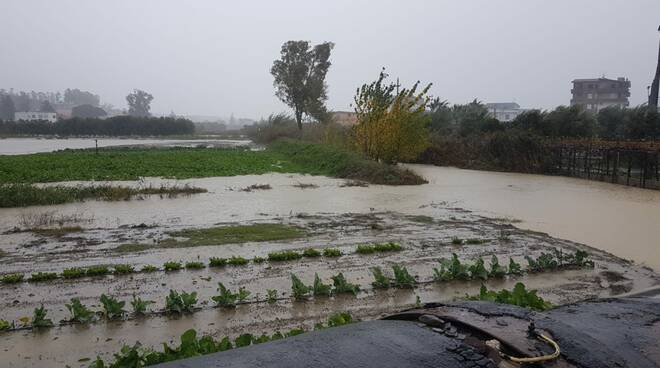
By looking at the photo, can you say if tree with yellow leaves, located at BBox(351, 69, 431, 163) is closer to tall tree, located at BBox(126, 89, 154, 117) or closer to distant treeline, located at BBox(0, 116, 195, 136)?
distant treeline, located at BBox(0, 116, 195, 136)

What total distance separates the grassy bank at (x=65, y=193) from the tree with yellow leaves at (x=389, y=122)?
9.68 meters

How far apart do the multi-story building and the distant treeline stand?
5274 centimetres

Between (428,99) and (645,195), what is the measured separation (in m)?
9.47

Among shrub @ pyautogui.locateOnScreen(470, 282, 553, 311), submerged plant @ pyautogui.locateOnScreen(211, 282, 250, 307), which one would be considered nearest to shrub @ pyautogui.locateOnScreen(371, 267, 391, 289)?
submerged plant @ pyautogui.locateOnScreen(211, 282, 250, 307)

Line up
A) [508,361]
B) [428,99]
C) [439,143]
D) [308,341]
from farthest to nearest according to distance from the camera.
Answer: [439,143]
[428,99]
[308,341]
[508,361]

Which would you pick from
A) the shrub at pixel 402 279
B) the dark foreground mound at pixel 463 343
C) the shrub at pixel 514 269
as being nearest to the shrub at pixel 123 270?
the shrub at pixel 402 279

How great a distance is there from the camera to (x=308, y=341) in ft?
5.56

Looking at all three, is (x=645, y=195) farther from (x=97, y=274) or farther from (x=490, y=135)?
(x=97, y=274)

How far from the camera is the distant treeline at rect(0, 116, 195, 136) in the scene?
59.1 meters

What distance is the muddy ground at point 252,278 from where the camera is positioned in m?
5.14

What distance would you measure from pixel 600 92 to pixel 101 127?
6351 centimetres

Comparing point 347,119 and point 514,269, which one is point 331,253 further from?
point 347,119

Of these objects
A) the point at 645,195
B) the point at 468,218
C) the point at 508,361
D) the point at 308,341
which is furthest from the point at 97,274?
the point at 645,195

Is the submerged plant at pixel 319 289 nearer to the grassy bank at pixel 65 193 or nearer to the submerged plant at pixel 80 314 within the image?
the submerged plant at pixel 80 314
